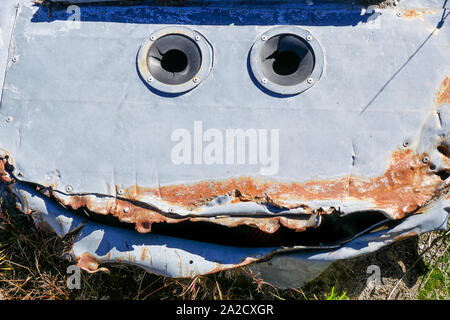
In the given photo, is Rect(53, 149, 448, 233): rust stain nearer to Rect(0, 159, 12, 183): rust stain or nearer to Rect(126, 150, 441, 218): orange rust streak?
Rect(126, 150, 441, 218): orange rust streak

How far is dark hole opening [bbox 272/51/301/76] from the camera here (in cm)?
364

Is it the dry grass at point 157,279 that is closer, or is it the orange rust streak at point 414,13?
the orange rust streak at point 414,13

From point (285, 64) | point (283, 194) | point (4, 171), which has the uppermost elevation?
point (285, 64)

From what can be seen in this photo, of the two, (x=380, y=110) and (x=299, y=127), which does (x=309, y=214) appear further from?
(x=380, y=110)

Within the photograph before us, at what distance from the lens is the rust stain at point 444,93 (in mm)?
3463

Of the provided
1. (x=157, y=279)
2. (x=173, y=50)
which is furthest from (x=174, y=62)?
(x=157, y=279)

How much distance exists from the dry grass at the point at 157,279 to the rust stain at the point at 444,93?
117cm

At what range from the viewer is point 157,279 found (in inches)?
160

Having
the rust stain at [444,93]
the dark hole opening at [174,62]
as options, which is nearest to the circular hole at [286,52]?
the dark hole opening at [174,62]

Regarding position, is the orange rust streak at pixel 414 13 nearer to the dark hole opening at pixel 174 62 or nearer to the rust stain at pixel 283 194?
the rust stain at pixel 283 194

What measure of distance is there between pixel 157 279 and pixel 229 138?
118 cm

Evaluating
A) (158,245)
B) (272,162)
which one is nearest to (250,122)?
(272,162)

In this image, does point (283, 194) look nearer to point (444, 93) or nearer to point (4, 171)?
point (444, 93)
